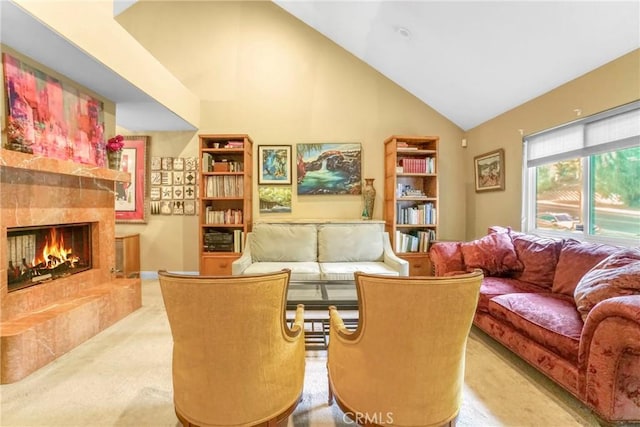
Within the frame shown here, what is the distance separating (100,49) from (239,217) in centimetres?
230

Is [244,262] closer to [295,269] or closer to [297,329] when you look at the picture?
[295,269]

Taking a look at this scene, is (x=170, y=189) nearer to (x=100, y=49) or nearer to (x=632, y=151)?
(x=100, y=49)

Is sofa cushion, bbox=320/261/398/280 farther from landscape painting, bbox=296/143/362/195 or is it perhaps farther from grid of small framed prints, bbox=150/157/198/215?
grid of small framed prints, bbox=150/157/198/215

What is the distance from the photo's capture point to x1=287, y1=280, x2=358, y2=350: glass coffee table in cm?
218

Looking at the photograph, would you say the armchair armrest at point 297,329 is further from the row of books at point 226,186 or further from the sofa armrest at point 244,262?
the row of books at point 226,186

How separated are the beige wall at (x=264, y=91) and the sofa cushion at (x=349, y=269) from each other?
970 mm

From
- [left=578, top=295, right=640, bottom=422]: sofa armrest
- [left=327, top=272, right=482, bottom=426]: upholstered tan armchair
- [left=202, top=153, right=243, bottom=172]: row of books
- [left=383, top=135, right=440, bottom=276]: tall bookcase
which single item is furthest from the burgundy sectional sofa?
[left=202, top=153, right=243, bottom=172]: row of books

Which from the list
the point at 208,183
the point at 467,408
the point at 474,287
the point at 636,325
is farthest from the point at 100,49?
the point at 636,325

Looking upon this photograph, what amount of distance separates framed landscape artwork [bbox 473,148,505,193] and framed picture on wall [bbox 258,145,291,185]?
2708 mm

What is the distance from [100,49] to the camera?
238cm

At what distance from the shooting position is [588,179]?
2.78 metres

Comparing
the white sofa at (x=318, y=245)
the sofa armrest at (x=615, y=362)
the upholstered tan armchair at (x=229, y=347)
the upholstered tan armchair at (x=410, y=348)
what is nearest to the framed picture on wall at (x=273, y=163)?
the white sofa at (x=318, y=245)

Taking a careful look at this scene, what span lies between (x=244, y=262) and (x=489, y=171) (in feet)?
11.1

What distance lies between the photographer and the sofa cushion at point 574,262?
2.22m
